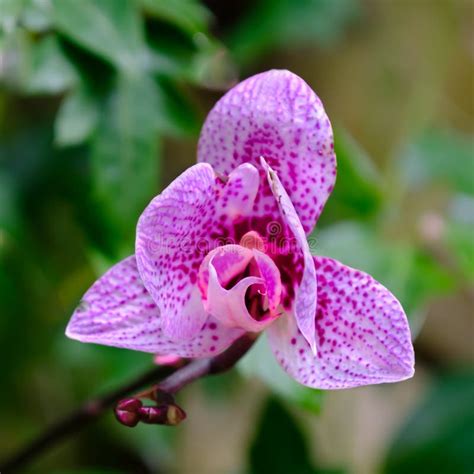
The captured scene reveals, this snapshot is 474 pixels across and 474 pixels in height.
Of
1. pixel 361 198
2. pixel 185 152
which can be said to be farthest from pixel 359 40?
pixel 361 198

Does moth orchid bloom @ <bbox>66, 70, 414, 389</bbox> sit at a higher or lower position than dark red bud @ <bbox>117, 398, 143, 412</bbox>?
higher

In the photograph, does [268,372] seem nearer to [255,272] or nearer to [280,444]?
[255,272]

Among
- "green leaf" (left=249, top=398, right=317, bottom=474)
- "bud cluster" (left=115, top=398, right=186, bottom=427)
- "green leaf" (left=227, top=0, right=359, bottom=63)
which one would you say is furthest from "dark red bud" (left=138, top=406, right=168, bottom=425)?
"green leaf" (left=227, top=0, right=359, bottom=63)

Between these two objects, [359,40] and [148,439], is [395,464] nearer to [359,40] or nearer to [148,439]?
[148,439]

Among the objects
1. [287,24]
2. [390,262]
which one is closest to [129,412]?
[390,262]

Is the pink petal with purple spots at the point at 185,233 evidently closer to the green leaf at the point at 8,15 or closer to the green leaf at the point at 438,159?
the green leaf at the point at 8,15

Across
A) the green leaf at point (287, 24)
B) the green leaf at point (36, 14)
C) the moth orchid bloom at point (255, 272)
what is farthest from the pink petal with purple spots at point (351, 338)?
the green leaf at point (287, 24)

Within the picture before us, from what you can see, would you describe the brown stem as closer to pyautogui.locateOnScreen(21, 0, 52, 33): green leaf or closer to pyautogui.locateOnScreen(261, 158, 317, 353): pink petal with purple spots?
pyautogui.locateOnScreen(261, 158, 317, 353): pink petal with purple spots
